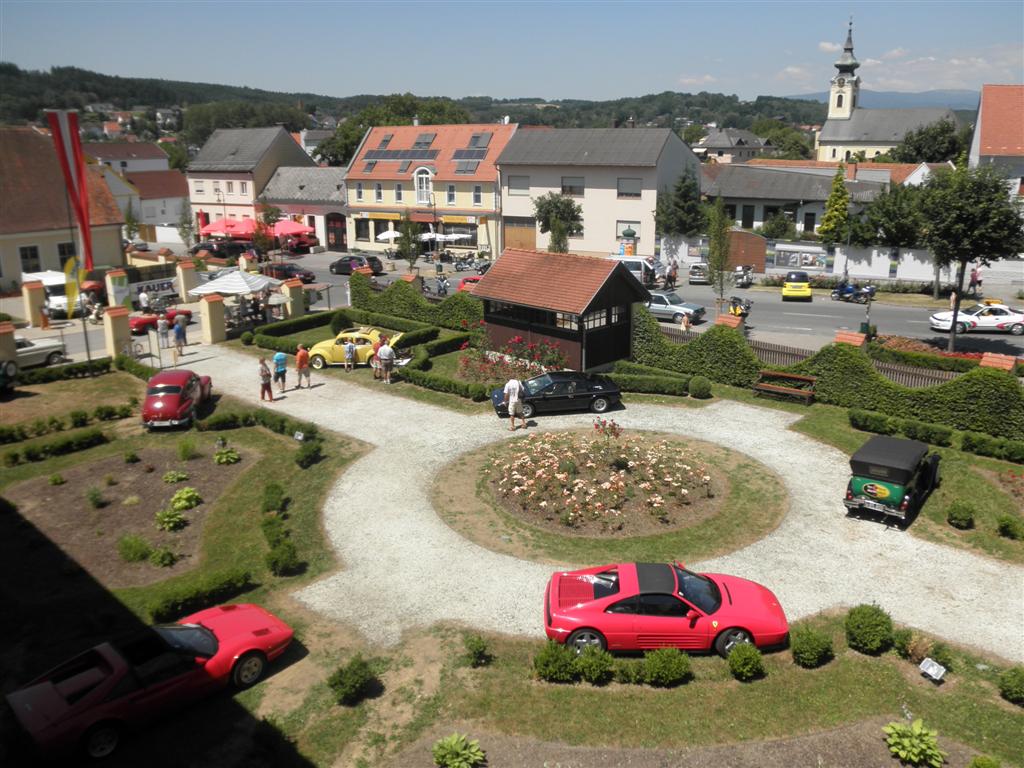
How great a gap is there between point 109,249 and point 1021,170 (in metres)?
68.9

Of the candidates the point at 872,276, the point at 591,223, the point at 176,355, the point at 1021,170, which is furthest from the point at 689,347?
the point at 1021,170

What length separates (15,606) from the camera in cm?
1498

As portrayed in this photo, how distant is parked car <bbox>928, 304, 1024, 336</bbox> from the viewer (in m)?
35.4

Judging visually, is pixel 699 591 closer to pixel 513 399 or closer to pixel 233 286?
pixel 513 399

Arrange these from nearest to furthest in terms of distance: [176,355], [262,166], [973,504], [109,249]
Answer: [973,504], [176,355], [109,249], [262,166]

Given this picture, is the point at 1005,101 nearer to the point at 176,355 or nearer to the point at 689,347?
the point at 689,347

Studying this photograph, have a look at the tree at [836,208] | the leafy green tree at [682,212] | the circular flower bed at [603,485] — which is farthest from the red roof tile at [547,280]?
the tree at [836,208]

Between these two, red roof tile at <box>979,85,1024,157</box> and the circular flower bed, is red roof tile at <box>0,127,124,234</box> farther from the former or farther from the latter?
red roof tile at <box>979,85,1024,157</box>

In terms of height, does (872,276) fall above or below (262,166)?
below

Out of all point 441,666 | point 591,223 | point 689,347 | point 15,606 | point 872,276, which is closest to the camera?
point 441,666

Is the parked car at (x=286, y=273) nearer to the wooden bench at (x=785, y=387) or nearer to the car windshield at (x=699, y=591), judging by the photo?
the wooden bench at (x=785, y=387)

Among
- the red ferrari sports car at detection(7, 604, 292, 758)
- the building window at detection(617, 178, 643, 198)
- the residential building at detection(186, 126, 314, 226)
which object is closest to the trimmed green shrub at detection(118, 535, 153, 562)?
the red ferrari sports car at detection(7, 604, 292, 758)

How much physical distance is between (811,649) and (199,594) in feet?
36.6

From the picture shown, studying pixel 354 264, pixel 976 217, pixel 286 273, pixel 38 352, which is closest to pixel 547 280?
pixel 976 217
